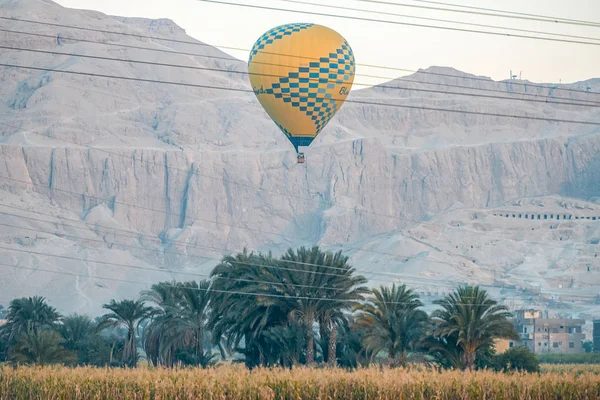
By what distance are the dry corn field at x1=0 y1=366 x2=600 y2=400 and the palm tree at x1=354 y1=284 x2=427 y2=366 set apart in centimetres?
1488

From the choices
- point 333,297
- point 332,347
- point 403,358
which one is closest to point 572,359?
point 333,297

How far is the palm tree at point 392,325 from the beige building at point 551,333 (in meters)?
86.5

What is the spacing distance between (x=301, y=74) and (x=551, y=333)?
85.1 meters

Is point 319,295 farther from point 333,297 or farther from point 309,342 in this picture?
point 309,342

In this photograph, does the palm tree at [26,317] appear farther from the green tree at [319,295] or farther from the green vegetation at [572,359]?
the green vegetation at [572,359]

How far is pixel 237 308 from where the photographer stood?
202 feet

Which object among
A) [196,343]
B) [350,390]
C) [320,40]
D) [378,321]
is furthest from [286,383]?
[320,40]

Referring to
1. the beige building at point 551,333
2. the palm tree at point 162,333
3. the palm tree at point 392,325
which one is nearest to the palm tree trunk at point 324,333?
the palm tree at point 392,325

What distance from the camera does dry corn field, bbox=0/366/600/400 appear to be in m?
38.6

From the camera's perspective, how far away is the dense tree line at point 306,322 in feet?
187

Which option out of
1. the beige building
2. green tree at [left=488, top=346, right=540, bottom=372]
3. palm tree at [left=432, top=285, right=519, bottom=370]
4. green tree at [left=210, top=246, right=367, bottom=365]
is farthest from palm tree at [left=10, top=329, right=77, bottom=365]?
the beige building

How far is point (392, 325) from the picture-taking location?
189 ft

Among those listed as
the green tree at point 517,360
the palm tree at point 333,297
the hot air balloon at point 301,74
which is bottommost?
the green tree at point 517,360

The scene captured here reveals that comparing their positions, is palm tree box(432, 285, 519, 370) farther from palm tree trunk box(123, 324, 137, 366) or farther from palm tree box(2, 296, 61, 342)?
palm tree box(2, 296, 61, 342)
